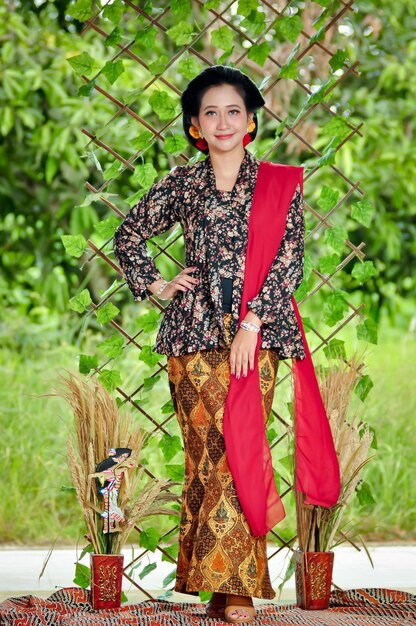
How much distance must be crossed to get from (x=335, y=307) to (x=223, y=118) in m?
0.88

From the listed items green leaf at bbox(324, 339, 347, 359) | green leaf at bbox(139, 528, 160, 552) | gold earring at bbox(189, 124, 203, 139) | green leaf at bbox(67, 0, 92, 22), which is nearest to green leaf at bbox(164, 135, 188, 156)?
gold earring at bbox(189, 124, 203, 139)

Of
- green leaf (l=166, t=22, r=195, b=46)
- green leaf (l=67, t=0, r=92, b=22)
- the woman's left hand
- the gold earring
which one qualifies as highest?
green leaf (l=67, t=0, r=92, b=22)

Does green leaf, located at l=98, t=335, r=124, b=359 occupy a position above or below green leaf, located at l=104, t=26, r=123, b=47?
below

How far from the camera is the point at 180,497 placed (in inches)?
138

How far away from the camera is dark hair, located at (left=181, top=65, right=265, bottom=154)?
10.8 ft

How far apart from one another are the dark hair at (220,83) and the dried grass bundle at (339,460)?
2.84ft

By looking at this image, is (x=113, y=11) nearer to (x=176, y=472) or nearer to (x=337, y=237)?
(x=337, y=237)

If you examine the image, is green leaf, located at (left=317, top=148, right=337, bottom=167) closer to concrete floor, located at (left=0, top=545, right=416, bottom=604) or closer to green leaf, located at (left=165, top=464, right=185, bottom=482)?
green leaf, located at (left=165, top=464, right=185, bottom=482)

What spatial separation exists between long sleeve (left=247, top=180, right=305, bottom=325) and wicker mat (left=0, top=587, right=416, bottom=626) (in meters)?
Result: 0.82

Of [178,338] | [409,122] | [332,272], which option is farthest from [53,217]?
[178,338]

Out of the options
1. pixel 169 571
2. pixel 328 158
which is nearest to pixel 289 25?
pixel 328 158

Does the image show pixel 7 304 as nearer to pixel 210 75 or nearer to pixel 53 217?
pixel 53 217

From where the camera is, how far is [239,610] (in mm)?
3139

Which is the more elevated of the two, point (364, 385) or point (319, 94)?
point (319, 94)
